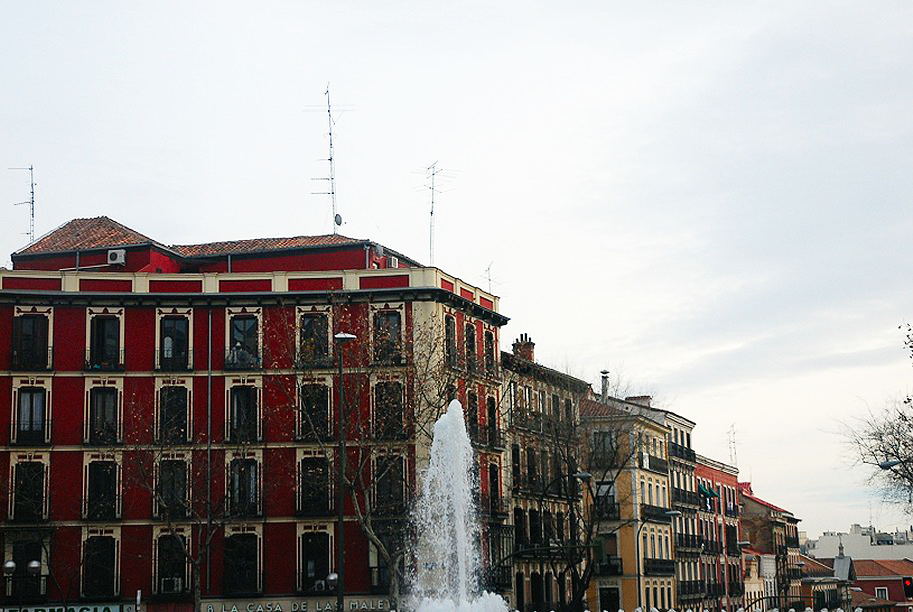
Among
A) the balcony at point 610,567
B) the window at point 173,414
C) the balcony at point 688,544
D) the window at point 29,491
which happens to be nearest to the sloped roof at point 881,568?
the balcony at point 688,544

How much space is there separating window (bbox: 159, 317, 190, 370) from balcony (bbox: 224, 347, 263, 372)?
1770 millimetres

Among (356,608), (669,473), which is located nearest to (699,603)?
(669,473)

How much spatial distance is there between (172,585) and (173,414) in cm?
724

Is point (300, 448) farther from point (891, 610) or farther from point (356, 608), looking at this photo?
point (891, 610)

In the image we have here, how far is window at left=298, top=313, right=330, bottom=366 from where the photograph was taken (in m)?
57.5

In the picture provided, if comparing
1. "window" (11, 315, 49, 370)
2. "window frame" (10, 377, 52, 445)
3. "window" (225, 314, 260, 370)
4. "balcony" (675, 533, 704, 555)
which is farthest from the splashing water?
"balcony" (675, 533, 704, 555)

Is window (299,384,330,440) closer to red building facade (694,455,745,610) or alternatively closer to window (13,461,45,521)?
window (13,461,45,521)

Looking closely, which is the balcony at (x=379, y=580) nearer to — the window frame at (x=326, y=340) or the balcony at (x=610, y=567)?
the window frame at (x=326, y=340)

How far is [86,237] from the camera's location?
6525 centimetres

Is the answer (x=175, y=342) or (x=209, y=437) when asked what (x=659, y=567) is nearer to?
(x=209, y=437)

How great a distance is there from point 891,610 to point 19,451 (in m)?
105

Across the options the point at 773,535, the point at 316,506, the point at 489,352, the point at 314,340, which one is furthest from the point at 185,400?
the point at 773,535

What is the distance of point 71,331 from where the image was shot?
192 ft

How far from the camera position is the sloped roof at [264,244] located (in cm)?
6431
